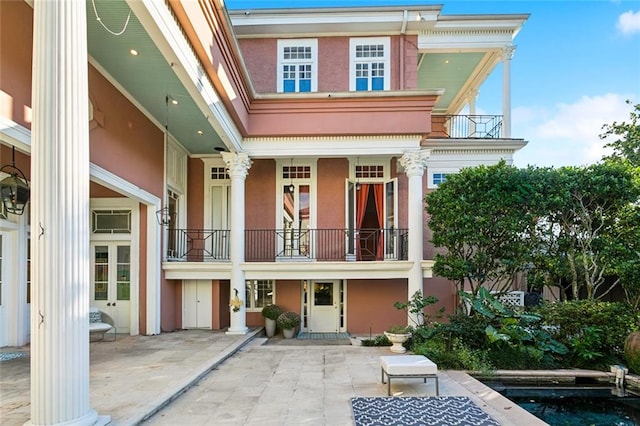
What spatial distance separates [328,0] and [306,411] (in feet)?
33.2

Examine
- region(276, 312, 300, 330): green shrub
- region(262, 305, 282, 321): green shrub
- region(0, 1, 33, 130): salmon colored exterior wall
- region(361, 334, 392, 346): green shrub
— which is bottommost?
region(361, 334, 392, 346): green shrub

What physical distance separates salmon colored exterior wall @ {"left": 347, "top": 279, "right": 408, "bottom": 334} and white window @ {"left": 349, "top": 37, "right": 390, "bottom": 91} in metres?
5.39

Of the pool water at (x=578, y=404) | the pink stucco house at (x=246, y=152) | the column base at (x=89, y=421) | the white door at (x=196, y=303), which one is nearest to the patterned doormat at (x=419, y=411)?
the pool water at (x=578, y=404)

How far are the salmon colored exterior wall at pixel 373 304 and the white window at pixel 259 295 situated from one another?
2.14 metres

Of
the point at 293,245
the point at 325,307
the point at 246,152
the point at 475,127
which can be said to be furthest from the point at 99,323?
the point at 475,127

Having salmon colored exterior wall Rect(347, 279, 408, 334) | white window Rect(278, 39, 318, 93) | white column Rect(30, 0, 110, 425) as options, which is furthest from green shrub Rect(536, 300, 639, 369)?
white window Rect(278, 39, 318, 93)

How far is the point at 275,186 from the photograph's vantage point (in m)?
10.7

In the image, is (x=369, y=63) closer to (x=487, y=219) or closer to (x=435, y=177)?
(x=435, y=177)

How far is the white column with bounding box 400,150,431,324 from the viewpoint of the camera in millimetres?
8898

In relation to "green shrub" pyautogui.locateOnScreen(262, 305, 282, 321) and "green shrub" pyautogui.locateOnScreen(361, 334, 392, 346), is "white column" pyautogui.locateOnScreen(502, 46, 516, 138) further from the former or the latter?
"green shrub" pyautogui.locateOnScreen(262, 305, 282, 321)

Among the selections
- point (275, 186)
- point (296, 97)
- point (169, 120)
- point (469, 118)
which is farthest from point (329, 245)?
point (469, 118)

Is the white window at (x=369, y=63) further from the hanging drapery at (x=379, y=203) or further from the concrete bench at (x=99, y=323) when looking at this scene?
the concrete bench at (x=99, y=323)

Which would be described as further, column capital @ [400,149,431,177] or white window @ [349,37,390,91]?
white window @ [349,37,390,91]

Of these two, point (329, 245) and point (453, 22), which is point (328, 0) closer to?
point (453, 22)
